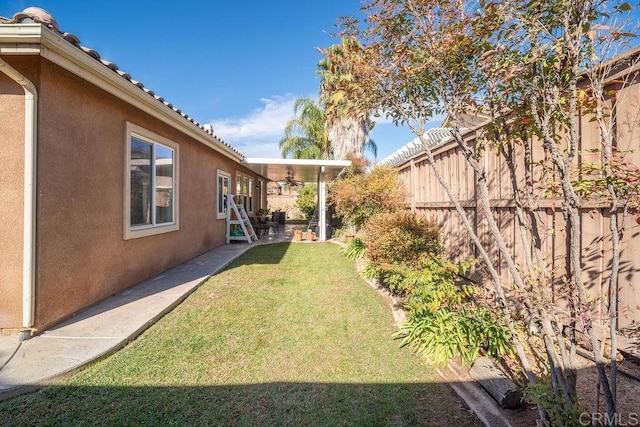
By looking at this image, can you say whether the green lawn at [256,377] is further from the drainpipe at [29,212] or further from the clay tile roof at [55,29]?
the clay tile roof at [55,29]

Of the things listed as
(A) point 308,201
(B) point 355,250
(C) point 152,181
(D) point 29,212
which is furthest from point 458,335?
(A) point 308,201

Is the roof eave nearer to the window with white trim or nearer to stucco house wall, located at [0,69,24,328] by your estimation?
stucco house wall, located at [0,69,24,328]

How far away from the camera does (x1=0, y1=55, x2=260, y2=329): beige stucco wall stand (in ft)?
11.6

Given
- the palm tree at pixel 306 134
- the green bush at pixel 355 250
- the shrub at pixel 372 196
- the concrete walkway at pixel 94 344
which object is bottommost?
the concrete walkway at pixel 94 344

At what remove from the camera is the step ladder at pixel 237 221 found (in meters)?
11.1

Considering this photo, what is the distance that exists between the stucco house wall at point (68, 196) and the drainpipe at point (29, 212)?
0.06 metres

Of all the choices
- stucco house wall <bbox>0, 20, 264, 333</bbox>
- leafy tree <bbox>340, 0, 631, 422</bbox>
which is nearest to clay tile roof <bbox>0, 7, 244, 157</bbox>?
stucco house wall <bbox>0, 20, 264, 333</bbox>

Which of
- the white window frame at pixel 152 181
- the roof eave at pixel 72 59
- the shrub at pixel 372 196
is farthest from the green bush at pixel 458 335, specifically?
the roof eave at pixel 72 59

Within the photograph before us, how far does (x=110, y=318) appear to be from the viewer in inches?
153

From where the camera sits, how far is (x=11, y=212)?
11.2 feet

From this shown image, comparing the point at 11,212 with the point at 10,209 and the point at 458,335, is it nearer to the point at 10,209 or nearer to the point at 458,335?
the point at 10,209

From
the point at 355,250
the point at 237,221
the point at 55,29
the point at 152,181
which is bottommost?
the point at 355,250

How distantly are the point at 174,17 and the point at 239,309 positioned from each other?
31.8 ft

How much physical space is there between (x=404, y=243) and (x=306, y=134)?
1869cm
